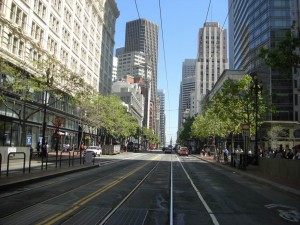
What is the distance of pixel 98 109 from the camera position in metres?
64.6

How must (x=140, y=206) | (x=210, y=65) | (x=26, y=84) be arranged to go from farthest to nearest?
1. (x=210, y=65)
2. (x=26, y=84)
3. (x=140, y=206)

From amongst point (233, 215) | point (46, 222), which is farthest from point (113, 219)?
point (233, 215)

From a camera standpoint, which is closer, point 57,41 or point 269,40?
point 57,41

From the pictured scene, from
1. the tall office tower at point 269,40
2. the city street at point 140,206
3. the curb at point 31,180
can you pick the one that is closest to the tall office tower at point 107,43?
the tall office tower at point 269,40

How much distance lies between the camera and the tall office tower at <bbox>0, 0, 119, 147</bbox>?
38.9 meters

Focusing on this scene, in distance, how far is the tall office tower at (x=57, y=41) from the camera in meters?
38.9

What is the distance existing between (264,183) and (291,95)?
71.5m

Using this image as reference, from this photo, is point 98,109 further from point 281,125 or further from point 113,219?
point 113,219

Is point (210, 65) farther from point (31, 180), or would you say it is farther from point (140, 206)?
point (140, 206)

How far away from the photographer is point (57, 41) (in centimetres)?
5497

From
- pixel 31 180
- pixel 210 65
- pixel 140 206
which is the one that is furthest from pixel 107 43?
pixel 140 206

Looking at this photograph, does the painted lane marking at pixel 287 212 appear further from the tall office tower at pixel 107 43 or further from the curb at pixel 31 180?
the tall office tower at pixel 107 43

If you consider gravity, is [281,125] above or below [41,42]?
below

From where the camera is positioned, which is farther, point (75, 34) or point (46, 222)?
point (75, 34)
